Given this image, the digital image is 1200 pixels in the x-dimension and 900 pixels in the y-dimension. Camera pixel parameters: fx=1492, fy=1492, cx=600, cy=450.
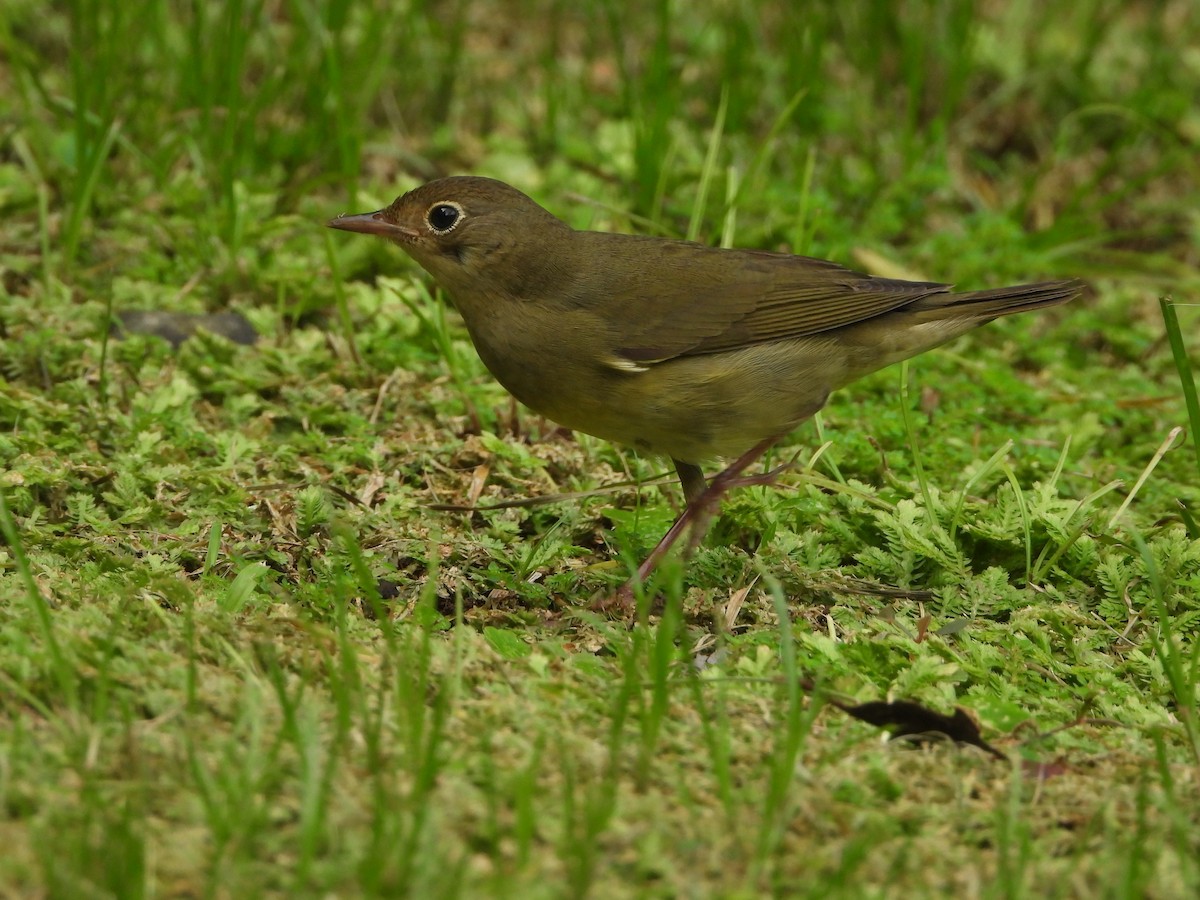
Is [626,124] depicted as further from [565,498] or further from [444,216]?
[565,498]

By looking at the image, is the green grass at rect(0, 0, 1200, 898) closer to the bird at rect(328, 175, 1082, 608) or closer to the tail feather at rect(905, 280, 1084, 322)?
the bird at rect(328, 175, 1082, 608)

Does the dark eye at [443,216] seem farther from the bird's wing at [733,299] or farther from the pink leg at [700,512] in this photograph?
the pink leg at [700,512]

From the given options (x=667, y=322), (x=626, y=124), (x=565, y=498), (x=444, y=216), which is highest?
(x=626, y=124)

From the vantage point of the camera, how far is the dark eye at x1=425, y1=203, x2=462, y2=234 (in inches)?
200

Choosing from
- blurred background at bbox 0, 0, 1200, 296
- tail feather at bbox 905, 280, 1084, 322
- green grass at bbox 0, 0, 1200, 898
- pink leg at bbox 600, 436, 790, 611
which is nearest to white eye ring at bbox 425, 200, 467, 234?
green grass at bbox 0, 0, 1200, 898

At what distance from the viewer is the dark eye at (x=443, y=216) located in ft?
16.7

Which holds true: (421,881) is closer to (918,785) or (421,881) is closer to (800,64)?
(918,785)

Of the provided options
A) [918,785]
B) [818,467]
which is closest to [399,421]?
[818,467]

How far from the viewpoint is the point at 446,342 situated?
19.1 ft

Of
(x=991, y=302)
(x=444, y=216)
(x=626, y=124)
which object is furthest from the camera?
(x=626, y=124)

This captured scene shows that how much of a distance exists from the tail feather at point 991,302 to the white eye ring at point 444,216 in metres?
1.61

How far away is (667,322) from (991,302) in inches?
47.3

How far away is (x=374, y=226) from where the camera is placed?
16.7 ft

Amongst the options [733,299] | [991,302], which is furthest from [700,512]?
[991,302]
